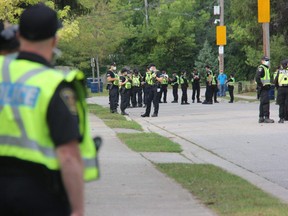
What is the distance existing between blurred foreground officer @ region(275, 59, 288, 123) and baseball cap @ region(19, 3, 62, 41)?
17.8 metres

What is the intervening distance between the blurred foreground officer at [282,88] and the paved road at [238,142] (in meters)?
0.70

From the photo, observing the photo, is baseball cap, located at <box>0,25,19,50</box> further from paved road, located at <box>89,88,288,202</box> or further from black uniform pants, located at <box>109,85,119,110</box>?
black uniform pants, located at <box>109,85,119,110</box>

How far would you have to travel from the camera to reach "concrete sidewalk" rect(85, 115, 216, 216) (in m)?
8.09

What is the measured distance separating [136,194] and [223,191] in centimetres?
115

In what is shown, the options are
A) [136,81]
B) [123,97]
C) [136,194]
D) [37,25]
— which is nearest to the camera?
[37,25]

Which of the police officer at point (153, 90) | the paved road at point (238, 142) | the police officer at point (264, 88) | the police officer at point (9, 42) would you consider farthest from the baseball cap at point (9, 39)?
the police officer at point (153, 90)

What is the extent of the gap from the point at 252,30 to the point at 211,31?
33.3 meters

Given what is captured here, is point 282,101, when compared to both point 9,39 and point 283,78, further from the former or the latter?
point 9,39

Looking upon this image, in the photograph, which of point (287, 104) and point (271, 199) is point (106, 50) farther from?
point (271, 199)

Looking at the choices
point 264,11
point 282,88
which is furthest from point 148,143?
point 264,11

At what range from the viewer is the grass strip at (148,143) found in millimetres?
14797

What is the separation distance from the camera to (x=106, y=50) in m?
59.8

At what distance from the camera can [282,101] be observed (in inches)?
835

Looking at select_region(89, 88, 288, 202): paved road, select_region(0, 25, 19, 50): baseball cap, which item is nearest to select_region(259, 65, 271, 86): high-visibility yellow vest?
select_region(89, 88, 288, 202): paved road
